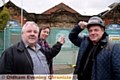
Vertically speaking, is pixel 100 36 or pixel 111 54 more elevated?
pixel 100 36

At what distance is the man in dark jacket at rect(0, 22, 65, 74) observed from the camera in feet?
9.00

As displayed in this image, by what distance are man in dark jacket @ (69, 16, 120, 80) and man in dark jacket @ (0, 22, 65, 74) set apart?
1.84ft

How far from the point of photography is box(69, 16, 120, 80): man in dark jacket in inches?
110

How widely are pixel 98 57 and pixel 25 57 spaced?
92cm

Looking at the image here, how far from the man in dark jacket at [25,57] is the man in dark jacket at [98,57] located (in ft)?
1.84

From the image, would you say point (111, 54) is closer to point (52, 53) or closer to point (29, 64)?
point (29, 64)

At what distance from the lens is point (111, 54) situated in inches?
110

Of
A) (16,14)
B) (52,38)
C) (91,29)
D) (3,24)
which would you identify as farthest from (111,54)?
(16,14)

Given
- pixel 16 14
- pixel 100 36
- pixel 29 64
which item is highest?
pixel 16 14

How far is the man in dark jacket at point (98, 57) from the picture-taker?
280 centimetres

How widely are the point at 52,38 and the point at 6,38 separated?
243 centimetres

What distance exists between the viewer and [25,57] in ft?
9.32

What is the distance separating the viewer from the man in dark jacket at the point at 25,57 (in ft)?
9.00

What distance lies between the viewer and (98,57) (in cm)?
284
